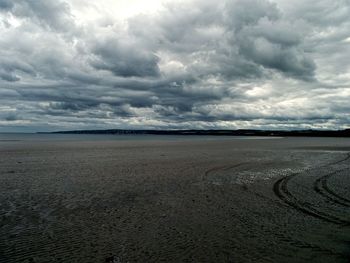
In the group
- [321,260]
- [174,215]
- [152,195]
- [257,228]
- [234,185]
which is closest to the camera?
[321,260]

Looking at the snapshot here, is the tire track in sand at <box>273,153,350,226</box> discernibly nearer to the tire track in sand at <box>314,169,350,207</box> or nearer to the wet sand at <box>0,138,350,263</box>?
the wet sand at <box>0,138,350,263</box>

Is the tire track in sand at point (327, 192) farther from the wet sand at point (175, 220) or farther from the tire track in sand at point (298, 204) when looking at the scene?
the tire track in sand at point (298, 204)

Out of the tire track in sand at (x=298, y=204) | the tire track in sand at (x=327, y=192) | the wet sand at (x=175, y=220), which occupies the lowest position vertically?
the wet sand at (x=175, y=220)

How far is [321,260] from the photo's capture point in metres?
9.43

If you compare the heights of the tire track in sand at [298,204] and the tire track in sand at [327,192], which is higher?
the tire track in sand at [327,192]

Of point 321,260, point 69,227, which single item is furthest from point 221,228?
point 69,227

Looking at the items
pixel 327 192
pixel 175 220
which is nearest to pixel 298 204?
pixel 327 192

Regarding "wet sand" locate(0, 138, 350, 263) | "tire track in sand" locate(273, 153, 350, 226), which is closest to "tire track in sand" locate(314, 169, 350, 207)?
"wet sand" locate(0, 138, 350, 263)

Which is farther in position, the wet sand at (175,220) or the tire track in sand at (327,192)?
the tire track in sand at (327,192)

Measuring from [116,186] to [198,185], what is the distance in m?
5.79

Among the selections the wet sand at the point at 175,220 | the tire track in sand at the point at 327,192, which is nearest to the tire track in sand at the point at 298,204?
the wet sand at the point at 175,220

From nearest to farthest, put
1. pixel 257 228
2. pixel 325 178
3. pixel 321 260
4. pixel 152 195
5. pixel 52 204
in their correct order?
1. pixel 321 260
2. pixel 257 228
3. pixel 52 204
4. pixel 152 195
5. pixel 325 178

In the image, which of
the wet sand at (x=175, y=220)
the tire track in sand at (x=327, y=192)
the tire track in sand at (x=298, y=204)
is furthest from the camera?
the tire track in sand at (x=327, y=192)

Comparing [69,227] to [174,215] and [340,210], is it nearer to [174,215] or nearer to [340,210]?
[174,215]
